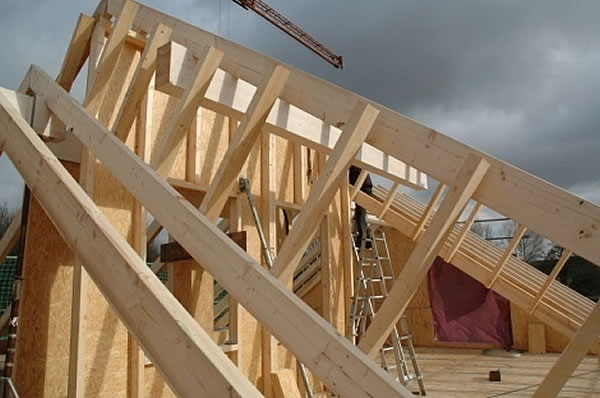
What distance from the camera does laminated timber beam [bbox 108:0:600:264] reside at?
94.8 inches

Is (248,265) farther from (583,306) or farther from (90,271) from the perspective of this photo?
(583,306)

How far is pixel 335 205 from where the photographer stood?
21.8ft

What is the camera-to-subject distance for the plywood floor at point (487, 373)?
5.80 meters

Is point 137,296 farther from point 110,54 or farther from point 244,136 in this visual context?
point 110,54

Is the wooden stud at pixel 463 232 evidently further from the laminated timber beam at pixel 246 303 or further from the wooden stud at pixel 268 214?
the laminated timber beam at pixel 246 303

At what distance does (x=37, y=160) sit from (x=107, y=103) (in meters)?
1.98

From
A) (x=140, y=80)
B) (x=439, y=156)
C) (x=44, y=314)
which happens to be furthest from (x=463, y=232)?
(x=44, y=314)

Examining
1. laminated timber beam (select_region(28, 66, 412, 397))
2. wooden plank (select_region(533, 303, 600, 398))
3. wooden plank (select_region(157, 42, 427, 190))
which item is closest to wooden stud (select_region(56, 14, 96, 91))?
wooden plank (select_region(157, 42, 427, 190))

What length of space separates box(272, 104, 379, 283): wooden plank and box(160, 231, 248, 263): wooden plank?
209 centimetres

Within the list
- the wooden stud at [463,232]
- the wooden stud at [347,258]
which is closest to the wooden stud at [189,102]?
the wooden stud at [463,232]

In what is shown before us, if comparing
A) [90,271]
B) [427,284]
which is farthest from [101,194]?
[427,284]

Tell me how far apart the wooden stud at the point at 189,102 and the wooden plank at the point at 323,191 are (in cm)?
103

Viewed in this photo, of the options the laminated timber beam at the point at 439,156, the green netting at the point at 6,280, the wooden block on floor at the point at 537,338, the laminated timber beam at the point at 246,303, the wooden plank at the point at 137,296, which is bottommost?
the green netting at the point at 6,280

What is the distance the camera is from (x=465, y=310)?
1084 centimetres
